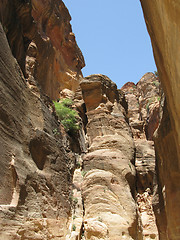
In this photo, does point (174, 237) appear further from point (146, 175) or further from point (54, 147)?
point (146, 175)

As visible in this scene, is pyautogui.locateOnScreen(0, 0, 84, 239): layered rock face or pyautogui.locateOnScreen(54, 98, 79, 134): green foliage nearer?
pyautogui.locateOnScreen(0, 0, 84, 239): layered rock face

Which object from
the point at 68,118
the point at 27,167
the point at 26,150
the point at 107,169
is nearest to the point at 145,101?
the point at 68,118

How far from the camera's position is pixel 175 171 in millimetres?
5879

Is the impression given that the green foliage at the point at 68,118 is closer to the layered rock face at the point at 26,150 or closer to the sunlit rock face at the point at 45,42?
the layered rock face at the point at 26,150

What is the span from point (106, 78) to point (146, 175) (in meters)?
8.18

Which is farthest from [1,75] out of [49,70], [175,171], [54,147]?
[49,70]

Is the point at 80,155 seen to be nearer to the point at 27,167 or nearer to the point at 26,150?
the point at 26,150

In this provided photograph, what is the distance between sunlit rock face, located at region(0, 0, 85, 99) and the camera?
1162 centimetres

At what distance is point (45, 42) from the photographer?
66.6 feet

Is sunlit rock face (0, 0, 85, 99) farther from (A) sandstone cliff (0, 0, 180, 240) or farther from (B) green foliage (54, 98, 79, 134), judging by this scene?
(B) green foliage (54, 98, 79, 134)

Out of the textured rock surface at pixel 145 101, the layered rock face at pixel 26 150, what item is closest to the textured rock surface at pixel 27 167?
the layered rock face at pixel 26 150

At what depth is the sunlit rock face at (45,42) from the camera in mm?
11625

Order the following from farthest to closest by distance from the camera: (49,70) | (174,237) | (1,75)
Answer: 1. (49,70)
2. (1,75)
3. (174,237)

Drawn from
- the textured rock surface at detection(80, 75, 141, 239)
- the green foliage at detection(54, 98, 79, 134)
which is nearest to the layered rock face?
the textured rock surface at detection(80, 75, 141, 239)
